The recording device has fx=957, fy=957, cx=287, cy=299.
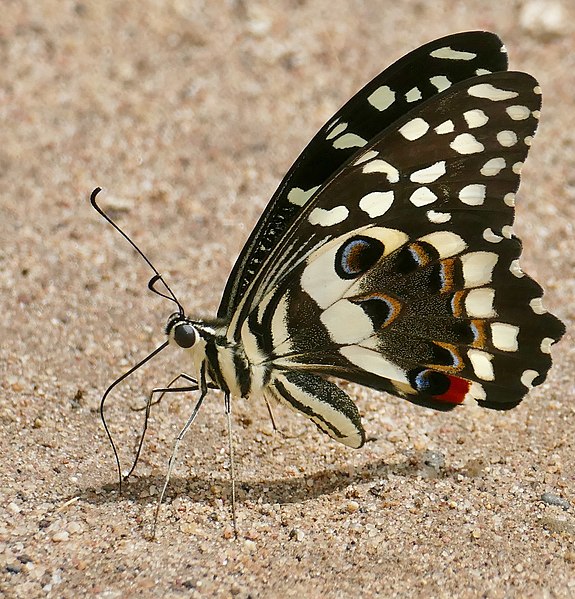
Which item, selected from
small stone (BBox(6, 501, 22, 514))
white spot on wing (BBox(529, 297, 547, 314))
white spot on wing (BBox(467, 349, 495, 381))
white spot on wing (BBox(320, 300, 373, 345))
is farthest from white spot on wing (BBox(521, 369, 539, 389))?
small stone (BBox(6, 501, 22, 514))

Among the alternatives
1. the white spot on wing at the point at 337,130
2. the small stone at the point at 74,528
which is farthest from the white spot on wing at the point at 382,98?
the small stone at the point at 74,528

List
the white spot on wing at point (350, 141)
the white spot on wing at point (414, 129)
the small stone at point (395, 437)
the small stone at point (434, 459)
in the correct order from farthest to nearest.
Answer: the small stone at point (395, 437) < the small stone at point (434, 459) < the white spot on wing at point (350, 141) < the white spot on wing at point (414, 129)

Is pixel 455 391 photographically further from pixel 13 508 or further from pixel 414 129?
pixel 13 508

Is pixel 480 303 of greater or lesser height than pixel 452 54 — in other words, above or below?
below

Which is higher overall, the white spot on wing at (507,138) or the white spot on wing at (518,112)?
the white spot on wing at (518,112)

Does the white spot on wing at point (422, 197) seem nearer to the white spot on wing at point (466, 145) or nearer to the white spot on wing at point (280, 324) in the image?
the white spot on wing at point (466, 145)

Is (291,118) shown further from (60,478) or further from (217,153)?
(60,478)

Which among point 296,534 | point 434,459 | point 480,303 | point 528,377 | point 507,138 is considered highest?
point 507,138

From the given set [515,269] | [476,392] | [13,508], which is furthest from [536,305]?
[13,508]
